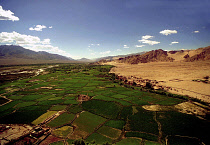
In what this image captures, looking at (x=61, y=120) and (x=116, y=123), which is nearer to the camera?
(x=116, y=123)

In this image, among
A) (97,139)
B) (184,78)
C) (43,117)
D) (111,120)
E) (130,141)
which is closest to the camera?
(130,141)

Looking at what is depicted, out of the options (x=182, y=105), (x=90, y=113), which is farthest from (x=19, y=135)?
(x=182, y=105)

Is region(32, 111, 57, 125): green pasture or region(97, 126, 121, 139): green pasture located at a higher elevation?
region(97, 126, 121, 139): green pasture

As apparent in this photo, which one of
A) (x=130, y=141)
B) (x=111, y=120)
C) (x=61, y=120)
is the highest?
(x=111, y=120)

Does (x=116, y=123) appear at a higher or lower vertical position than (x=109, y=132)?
higher

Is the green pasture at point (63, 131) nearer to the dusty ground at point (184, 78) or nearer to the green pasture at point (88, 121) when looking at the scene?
the green pasture at point (88, 121)

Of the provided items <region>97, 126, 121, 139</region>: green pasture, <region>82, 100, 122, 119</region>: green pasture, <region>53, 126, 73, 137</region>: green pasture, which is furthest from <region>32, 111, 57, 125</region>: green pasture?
<region>97, 126, 121, 139</region>: green pasture

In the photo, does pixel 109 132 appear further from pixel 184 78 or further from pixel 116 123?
pixel 184 78

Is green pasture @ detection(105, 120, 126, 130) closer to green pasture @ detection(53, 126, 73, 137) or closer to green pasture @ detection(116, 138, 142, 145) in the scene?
green pasture @ detection(116, 138, 142, 145)

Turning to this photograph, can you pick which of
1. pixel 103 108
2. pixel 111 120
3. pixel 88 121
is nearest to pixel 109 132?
pixel 111 120

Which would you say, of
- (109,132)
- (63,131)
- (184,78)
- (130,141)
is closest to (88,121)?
(63,131)

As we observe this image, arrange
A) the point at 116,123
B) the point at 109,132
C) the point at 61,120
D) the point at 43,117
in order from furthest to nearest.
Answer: the point at 43,117
the point at 61,120
the point at 116,123
the point at 109,132
